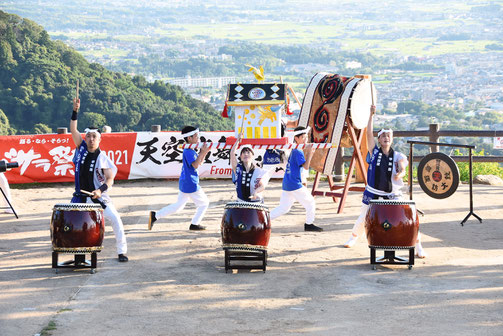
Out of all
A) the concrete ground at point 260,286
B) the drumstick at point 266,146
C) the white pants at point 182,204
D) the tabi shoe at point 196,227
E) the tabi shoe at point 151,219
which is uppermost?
the drumstick at point 266,146

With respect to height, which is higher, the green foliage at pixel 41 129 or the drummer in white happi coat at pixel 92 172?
the green foliage at pixel 41 129

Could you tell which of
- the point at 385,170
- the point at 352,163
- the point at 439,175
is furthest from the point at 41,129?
the point at 385,170

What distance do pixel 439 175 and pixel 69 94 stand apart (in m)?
22.1

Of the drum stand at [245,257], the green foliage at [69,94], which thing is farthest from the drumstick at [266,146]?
the green foliage at [69,94]

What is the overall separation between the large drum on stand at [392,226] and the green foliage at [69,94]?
1948 cm

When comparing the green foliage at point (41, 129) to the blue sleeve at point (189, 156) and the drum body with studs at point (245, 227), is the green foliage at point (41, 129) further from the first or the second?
the drum body with studs at point (245, 227)

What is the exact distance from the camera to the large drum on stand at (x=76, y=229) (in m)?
8.88

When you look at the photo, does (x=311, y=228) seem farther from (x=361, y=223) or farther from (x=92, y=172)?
(x=92, y=172)

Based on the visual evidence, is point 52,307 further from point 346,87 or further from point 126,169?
point 126,169

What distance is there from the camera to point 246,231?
9.05 m

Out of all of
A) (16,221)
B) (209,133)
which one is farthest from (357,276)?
(209,133)

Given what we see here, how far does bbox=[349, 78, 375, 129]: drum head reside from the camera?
12.8 m

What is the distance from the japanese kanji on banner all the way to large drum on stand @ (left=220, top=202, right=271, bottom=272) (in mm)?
7677

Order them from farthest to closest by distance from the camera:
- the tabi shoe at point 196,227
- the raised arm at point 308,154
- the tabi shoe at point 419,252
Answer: the tabi shoe at point 196,227
the raised arm at point 308,154
the tabi shoe at point 419,252
